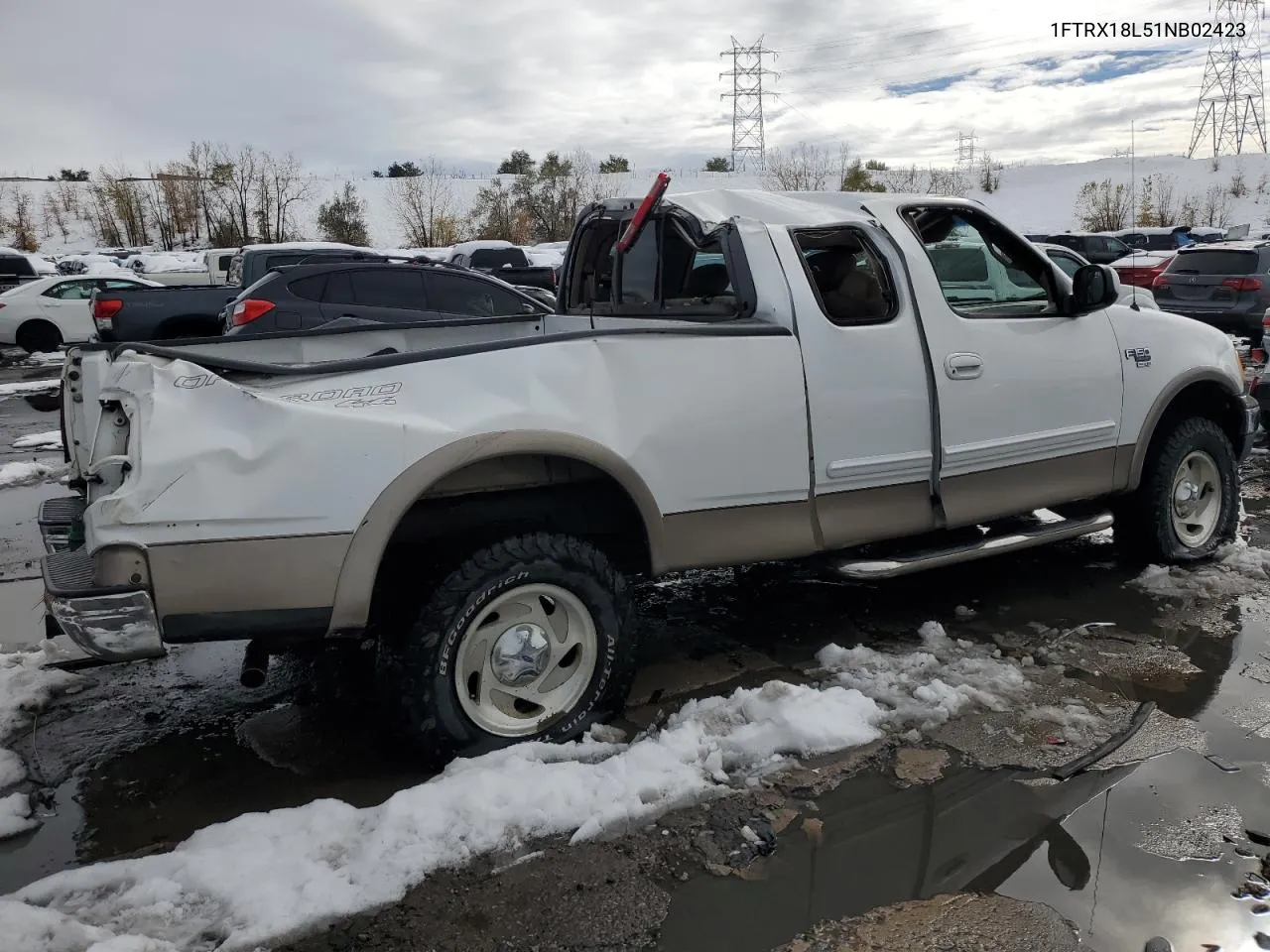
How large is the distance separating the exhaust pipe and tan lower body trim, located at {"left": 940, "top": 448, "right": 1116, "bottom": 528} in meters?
2.72

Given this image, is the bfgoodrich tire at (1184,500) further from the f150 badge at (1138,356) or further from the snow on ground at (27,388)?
the snow on ground at (27,388)

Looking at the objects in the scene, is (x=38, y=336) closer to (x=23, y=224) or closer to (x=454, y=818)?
(x=454, y=818)

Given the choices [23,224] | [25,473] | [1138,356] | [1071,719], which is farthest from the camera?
[23,224]

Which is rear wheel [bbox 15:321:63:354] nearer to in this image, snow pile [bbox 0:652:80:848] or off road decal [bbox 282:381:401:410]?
snow pile [bbox 0:652:80:848]

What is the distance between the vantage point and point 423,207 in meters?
56.5

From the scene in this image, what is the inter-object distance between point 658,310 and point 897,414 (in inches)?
45.8

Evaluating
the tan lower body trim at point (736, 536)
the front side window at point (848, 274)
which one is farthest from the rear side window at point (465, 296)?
the tan lower body trim at point (736, 536)

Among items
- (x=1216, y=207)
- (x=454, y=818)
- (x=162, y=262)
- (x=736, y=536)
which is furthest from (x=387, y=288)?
(x=1216, y=207)

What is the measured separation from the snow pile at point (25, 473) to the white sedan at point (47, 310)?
37.2ft

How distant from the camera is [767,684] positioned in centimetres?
375

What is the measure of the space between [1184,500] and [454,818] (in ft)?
14.0

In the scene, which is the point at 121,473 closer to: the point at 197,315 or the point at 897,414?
the point at 897,414

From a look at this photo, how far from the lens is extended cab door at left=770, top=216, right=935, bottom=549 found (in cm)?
384

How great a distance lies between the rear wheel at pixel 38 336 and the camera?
18.8m
